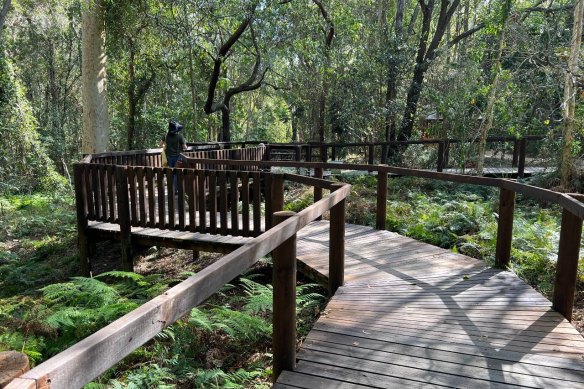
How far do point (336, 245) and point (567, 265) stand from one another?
2.00 meters

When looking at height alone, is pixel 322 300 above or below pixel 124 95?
below

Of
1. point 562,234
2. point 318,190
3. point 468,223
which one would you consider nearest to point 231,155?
point 318,190

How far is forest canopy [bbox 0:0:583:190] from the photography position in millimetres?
13523

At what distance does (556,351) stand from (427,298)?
50.4 inches

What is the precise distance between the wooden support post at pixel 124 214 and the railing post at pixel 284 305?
191 inches

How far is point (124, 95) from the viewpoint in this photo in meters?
24.0

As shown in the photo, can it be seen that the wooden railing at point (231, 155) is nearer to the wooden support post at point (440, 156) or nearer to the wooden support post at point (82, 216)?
the wooden support post at point (82, 216)

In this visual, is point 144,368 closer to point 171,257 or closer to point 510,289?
point 510,289

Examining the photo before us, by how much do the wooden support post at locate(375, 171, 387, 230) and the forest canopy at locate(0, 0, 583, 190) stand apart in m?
6.63

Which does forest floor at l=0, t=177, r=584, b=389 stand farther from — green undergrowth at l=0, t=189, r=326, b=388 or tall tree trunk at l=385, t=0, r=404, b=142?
tall tree trunk at l=385, t=0, r=404, b=142

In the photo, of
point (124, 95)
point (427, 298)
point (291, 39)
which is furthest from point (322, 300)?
point (124, 95)

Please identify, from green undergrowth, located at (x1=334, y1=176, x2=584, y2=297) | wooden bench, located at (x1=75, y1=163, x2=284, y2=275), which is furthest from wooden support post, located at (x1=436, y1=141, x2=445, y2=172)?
wooden bench, located at (x1=75, y1=163, x2=284, y2=275)

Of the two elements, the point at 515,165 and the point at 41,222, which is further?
the point at 515,165

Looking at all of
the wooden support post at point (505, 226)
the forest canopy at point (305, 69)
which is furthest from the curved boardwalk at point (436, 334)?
the forest canopy at point (305, 69)
